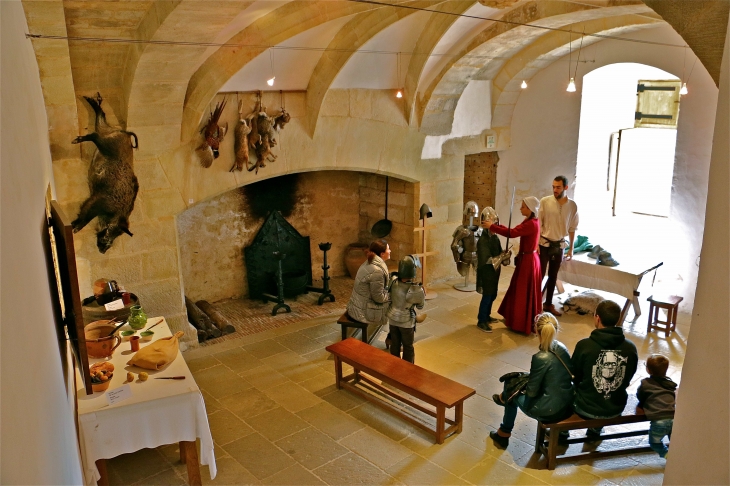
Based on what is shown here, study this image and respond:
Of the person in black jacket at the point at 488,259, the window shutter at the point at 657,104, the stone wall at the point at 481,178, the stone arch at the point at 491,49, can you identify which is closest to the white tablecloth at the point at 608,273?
the person in black jacket at the point at 488,259

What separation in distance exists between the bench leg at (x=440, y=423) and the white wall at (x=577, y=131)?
4.53 m

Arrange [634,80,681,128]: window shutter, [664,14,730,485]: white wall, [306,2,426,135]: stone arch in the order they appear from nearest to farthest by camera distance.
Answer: [664,14,730,485]: white wall
[306,2,426,135]: stone arch
[634,80,681,128]: window shutter

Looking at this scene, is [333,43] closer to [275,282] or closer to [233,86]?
[233,86]

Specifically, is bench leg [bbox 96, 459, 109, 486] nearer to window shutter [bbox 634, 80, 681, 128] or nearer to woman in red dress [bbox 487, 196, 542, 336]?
woman in red dress [bbox 487, 196, 542, 336]

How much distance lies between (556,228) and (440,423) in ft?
12.0

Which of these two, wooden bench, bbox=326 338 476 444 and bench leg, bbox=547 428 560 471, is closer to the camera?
bench leg, bbox=547 428 560 471

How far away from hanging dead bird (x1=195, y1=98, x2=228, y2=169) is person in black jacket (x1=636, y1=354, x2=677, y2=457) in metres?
4.81

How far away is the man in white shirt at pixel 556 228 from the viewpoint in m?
7.70

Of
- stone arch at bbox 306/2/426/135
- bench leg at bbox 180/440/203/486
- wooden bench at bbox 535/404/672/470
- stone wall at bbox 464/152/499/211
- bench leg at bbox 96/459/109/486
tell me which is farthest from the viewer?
stone wall at bbox 464/152/499/211

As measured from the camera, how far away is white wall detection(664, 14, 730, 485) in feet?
6.31

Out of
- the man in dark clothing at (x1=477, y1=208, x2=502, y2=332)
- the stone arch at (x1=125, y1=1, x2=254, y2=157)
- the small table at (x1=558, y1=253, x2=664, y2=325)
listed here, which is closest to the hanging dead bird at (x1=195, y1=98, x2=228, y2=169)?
the stone arch at (x1=125, y1=1, x2=254, y2=157)

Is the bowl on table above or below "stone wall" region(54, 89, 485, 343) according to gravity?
below

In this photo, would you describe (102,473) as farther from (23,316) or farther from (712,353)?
(712,353)

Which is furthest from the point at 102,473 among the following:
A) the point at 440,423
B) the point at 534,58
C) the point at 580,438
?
the point at 534,58
